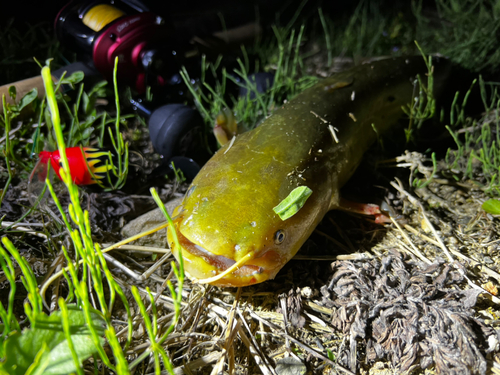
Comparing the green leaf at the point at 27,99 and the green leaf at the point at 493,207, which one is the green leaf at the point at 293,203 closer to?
the green leaf at the point at 493,207

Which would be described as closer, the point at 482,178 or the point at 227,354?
the point at 227,354

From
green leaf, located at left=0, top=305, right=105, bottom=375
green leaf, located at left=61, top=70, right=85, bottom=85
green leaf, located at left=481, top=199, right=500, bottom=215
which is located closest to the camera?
green leaf, located at left=0, top=305, right=105, bottom=375

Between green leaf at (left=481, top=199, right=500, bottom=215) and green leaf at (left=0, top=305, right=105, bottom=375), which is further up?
green leaf at (left=0, top=305, right=105, bottom=375)

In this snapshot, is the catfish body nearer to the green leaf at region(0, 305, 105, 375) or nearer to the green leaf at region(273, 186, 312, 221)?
the green leaf at region(273, 186, 312, 221)

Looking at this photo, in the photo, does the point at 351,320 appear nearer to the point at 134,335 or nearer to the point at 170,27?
the point at 134,335

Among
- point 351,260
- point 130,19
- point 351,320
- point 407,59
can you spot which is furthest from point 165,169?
point 407,59

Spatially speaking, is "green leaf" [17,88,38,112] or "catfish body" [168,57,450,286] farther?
"green leaf" [17,88,38,112]

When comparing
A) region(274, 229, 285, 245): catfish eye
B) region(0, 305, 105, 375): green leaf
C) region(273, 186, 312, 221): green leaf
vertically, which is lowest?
region(274, 229, 285, 245): catfish eye

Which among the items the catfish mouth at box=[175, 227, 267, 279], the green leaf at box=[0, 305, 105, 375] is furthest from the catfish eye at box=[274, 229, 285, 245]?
the green leaf at box=[0, 305, 105, 375]
